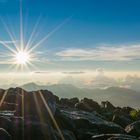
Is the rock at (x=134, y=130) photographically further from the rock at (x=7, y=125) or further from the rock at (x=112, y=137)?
the rock at (x=7, y=125)

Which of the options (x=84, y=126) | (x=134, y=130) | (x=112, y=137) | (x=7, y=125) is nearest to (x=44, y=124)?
(x=7, y=125)

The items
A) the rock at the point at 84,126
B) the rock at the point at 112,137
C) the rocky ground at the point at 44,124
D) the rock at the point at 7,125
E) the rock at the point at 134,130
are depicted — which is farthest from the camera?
the rock at the point at 134,130

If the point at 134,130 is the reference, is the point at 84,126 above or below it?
above

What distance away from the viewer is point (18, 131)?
31438 mm

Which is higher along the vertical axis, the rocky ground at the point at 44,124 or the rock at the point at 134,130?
the rocky ground at the point at 44,124

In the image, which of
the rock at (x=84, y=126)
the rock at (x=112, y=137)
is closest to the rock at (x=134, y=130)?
the rock at (x=84, y=126)

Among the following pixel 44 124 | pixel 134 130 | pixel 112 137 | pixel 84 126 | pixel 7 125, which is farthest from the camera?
pixel 134 130

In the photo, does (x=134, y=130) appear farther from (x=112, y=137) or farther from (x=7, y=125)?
(x=7, y=125)

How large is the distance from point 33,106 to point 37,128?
280 inches

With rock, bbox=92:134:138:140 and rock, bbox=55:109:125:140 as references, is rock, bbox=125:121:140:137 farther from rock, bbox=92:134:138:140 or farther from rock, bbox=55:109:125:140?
rock, bbox=92:134:138:140

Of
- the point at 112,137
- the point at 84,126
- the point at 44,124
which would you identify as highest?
the point at 44,124

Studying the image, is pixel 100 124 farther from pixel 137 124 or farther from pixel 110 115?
pixel 110 115

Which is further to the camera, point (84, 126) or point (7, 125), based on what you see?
point (84, 126)

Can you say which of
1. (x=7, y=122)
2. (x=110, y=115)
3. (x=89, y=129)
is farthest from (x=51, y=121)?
(x=110, y=115)
